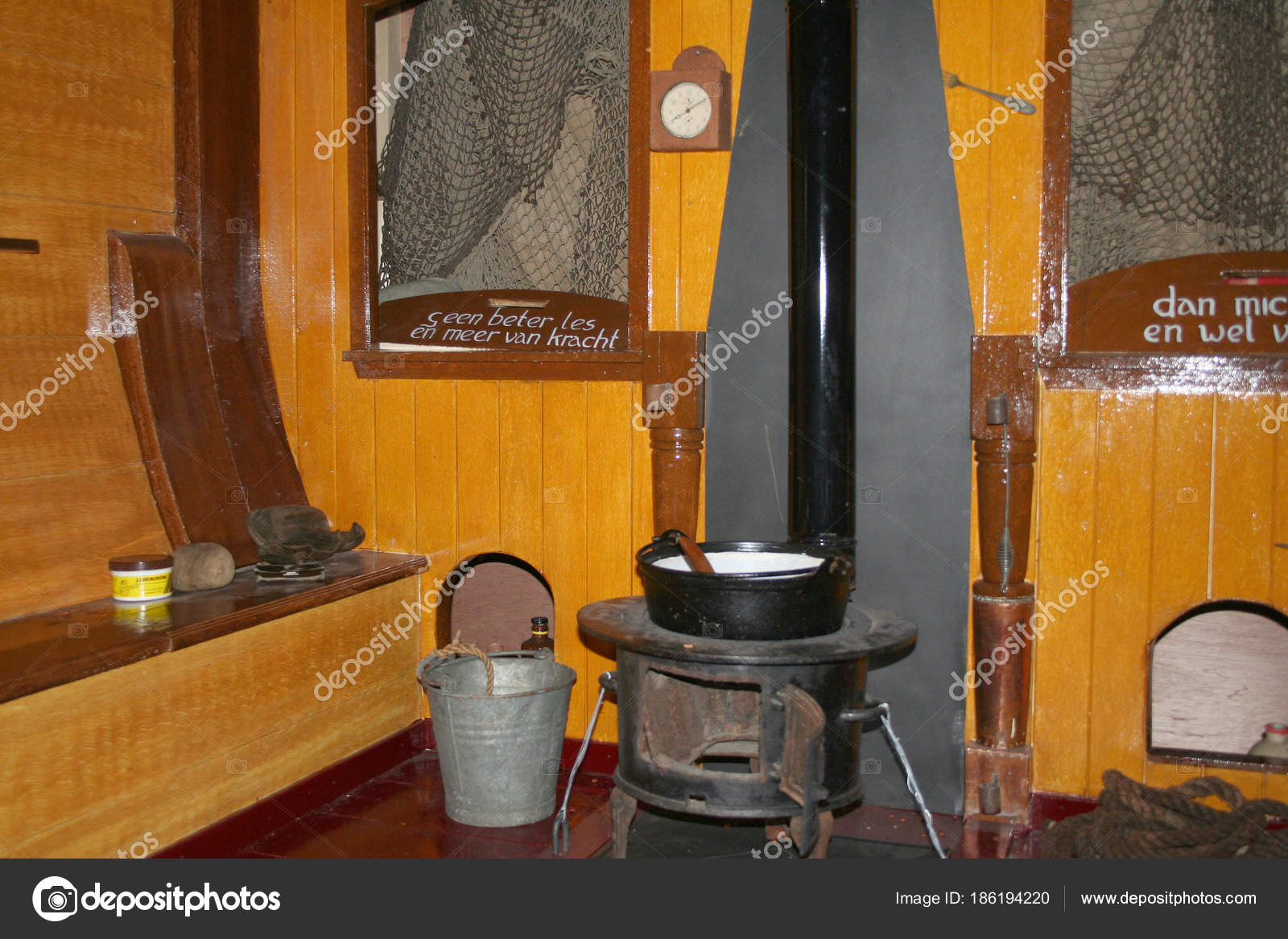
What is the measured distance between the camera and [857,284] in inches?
128

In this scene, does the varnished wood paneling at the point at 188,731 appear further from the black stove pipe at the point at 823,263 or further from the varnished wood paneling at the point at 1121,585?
the varnished wood paneling at the point at 1121,585

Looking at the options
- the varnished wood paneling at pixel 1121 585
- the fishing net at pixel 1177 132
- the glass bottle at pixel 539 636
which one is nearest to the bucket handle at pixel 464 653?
the glass bottle at pixel 539 636

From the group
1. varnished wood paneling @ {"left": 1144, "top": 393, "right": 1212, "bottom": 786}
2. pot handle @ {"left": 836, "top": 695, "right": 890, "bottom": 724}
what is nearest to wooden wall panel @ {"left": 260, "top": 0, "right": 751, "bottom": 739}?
pot handle @ {"left": 836, "top": 695, "right": 890, "bottom": 724}

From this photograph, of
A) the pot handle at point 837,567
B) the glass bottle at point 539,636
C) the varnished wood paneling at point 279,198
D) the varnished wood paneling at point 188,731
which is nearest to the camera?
the varnished wood paneling at point 188,731

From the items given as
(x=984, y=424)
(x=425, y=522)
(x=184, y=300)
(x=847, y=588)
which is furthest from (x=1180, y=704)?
(x=184, y=300)

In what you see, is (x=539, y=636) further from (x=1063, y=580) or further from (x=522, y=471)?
(x=1063, y=580)

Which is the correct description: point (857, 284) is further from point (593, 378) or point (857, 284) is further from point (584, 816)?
point (584, 816)

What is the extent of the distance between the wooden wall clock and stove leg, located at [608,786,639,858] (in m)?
1.93

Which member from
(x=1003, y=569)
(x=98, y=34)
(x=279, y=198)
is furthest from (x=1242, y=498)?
(x=98, y=34)

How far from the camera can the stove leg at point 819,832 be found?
2559 millimetres

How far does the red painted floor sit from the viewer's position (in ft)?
10.1

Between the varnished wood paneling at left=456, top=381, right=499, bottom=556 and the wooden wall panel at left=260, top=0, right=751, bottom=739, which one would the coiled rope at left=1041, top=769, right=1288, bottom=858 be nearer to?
the wooden wall panel at left=260, top=0, right=751, bottom=739

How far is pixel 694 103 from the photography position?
10.8 ft

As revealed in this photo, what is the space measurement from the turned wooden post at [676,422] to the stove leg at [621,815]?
2.88 ft
